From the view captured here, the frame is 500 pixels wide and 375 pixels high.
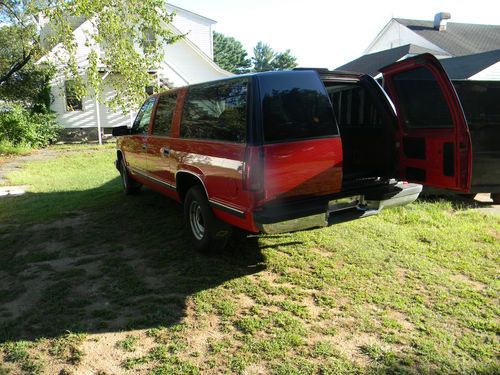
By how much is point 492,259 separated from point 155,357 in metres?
3.68

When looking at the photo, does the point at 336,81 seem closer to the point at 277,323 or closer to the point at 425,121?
the point at 425,121

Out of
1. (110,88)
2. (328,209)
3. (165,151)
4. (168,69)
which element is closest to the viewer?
(328,209)

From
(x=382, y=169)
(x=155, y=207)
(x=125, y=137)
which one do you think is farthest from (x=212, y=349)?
(x=125, y=137)

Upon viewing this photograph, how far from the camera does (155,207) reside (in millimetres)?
6738

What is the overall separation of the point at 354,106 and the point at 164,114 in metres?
2.49

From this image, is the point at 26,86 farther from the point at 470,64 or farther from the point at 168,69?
the point at 470,64

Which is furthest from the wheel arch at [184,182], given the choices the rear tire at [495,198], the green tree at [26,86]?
the green tree at [26,86]

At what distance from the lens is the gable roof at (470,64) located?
19797mm

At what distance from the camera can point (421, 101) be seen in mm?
4457

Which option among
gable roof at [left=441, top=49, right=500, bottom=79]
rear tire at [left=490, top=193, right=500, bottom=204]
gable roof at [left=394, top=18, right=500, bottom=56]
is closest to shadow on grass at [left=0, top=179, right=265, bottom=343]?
rear tire at [left=490, top=193, right=500, bottom=204]

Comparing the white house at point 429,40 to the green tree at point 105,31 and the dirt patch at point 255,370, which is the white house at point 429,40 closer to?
the green tree at point 105,31

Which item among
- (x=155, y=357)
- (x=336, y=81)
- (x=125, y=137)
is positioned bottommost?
(x=155, y=357)

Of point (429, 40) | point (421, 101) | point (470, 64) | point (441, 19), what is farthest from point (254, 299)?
point (441, 19)

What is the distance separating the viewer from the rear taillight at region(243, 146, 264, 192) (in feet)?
11.7
